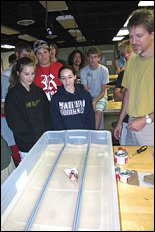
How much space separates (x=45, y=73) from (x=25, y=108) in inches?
22.2

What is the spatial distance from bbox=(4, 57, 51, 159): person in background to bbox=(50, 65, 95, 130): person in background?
0.26 ft

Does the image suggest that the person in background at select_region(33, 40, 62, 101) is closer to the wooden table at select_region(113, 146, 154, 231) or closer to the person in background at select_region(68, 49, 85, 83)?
the person in background at select_region(68, 49, 85, 83)

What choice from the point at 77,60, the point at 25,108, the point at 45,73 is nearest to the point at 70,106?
the point at 25,108

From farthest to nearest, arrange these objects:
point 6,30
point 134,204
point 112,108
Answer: point 112,108 → point 6,30 → point 134,204

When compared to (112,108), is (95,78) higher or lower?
higher

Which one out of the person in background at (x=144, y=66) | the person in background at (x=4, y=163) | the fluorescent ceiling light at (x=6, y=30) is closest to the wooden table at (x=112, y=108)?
the fluorescent ceiling light at (x=6, y=30)

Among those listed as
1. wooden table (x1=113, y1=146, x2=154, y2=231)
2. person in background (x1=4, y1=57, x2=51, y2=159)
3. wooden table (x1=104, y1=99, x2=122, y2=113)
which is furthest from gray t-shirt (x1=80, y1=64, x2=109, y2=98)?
wooden table (x1=113, y1=146, x2=154, y2=231)

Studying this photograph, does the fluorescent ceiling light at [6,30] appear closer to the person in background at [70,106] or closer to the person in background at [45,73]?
the person in background at [45,73]

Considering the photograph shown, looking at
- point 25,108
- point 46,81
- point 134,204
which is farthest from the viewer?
point 46,81

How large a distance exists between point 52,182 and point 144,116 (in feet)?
1.37

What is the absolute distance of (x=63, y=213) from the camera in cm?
65

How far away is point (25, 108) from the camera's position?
1.54 meters

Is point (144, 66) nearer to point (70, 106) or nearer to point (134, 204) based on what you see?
point (134, 204)

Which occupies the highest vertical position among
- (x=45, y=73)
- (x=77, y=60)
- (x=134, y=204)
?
(x=77, y=60)
